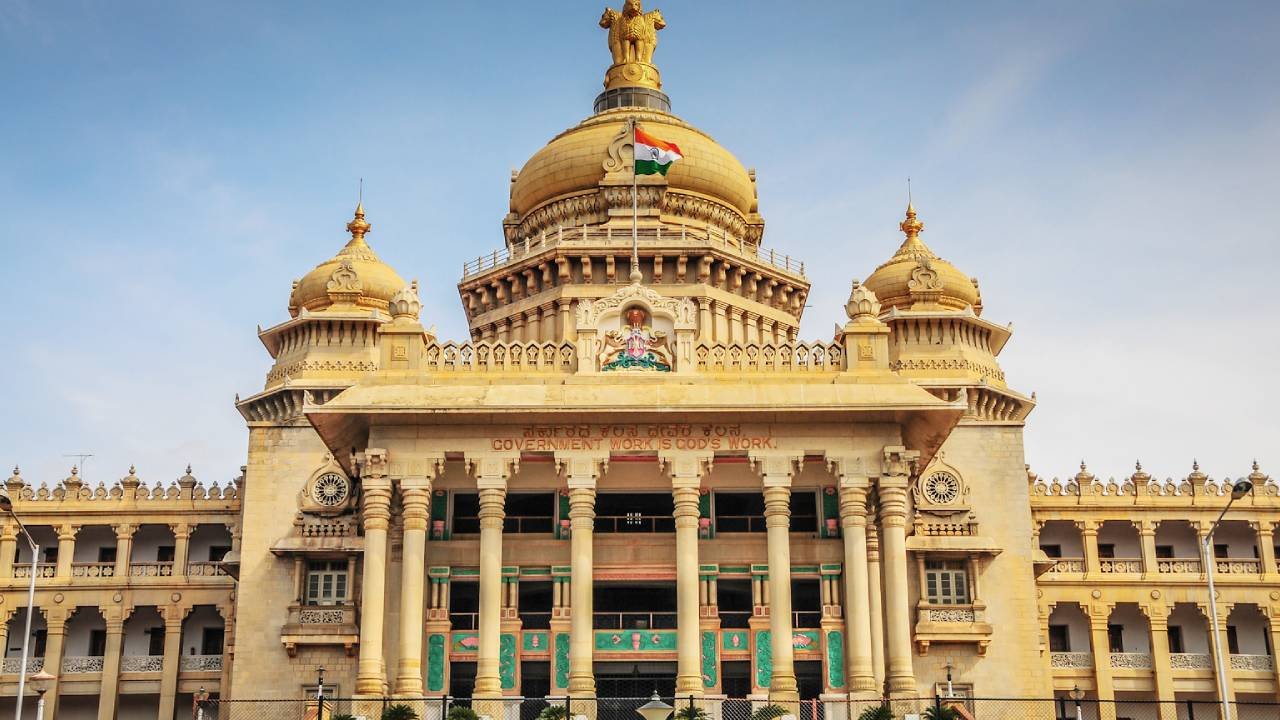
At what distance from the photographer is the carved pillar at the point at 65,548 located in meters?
61.8

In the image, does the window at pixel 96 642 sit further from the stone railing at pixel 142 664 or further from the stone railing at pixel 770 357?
the stone railing at pixel 770 357

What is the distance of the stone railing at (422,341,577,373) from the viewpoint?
44031 mm

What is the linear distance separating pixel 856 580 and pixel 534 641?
9.59 meters

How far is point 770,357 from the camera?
44.2 meters

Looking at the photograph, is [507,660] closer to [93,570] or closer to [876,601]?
[876,601]

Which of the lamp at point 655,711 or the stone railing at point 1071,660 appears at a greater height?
the stone railing at point 1071,660

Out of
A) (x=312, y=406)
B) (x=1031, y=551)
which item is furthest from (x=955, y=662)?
(x=312, y=406)

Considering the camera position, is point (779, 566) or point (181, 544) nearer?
point (779, 566)

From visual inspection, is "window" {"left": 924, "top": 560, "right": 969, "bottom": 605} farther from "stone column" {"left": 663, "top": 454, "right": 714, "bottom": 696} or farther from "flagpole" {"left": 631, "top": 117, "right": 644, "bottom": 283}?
"flagpole" {"left": 631, "top": 117, "right": 644, "bottom": 283}

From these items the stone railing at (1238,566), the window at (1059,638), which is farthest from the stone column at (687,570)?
the stone railing at (1238,566)

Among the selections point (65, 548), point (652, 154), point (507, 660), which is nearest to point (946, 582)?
point (507, 660)

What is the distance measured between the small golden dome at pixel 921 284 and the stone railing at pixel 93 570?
33.4 m

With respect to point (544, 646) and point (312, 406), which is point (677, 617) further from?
point (312, 406)

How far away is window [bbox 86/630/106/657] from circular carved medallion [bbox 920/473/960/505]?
3451cm
